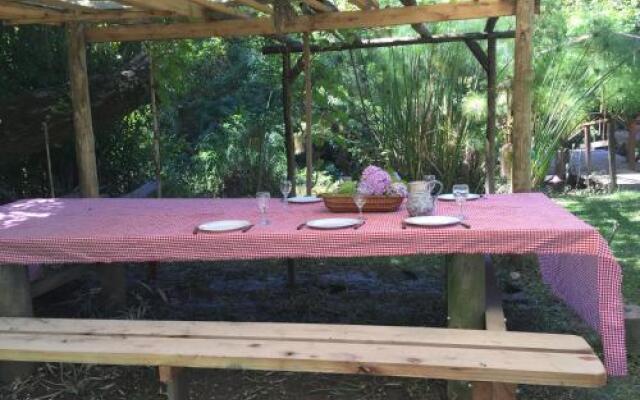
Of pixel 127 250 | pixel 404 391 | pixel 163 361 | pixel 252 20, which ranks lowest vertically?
pixel 404 391

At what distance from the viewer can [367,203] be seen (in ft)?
10.1

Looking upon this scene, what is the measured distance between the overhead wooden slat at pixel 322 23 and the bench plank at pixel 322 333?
217cm

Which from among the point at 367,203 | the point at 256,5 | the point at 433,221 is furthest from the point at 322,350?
the point at 256,5

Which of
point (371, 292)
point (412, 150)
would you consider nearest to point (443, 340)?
point (371, 292)

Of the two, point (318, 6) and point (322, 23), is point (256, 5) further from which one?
point (322, 23)

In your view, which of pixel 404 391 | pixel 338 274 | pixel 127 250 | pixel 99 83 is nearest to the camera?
pixel 127 250

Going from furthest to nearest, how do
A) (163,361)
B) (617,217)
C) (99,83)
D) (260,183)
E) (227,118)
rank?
(227,118), (260,183), (617,217), (99,83), (163,361)

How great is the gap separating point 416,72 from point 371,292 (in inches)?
134

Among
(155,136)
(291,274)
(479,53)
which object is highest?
(479,53)

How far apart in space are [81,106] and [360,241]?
3.05 m

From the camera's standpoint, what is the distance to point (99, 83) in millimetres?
5863

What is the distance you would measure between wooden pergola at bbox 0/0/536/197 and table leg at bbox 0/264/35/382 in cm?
157

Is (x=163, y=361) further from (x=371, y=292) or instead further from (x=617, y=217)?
(x=617, y=217)

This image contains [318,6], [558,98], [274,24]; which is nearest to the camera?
[274,24]
